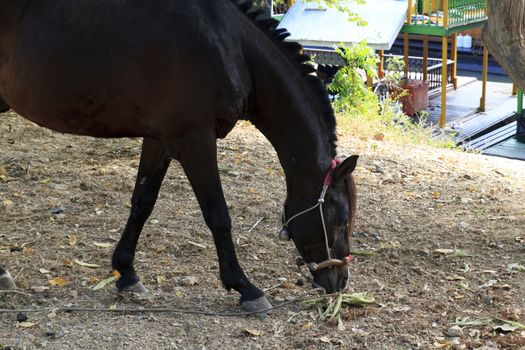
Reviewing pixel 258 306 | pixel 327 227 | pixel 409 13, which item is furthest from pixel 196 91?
pixel 409 13

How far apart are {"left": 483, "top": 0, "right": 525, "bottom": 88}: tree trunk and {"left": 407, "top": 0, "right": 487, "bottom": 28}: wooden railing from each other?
36.7ft

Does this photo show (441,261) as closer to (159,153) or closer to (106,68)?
(159,153)

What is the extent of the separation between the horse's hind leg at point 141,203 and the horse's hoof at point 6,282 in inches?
23.5

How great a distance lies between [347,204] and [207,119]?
91 cm

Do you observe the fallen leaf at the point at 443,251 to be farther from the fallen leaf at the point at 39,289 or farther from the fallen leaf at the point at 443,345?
the fallen leaf at the point at 39,289

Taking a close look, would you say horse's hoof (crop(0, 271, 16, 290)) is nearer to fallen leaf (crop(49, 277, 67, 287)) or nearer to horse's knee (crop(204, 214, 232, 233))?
fallen leaf (crop(49, 277, 67, 287))

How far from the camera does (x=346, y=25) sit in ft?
57.4

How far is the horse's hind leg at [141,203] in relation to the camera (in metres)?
4.45

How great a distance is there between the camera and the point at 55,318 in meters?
4.05

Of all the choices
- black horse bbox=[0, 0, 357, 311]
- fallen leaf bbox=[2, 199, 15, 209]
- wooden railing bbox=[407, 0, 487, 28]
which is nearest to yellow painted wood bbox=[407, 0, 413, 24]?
wooden railing bbox=[407, 0, 487, 28]

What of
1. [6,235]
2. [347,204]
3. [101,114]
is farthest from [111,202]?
[347,204]

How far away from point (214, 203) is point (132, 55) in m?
0.88

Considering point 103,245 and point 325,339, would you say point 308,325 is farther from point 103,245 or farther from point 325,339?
point 103,245

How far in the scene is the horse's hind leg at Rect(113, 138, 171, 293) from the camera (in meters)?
4.45
